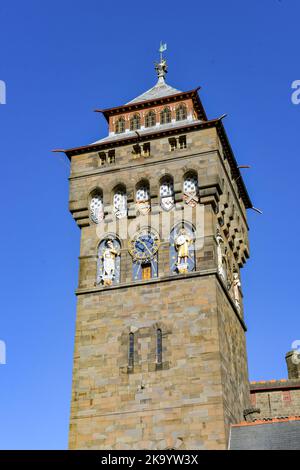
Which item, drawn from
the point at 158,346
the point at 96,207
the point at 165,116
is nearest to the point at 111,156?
the point at 96,207

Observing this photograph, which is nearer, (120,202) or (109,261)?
(109,261)

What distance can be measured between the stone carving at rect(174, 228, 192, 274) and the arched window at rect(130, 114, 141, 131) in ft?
21.6

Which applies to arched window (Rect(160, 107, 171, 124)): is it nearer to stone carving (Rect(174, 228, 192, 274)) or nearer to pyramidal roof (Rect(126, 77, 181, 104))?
pyramidal roof (Rect(126, 77, 181, 104))

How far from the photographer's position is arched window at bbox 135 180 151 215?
107 ft

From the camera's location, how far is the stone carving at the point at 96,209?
3319 cm

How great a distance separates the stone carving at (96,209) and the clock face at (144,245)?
6.61 ft

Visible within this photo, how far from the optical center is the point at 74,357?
99.0ft

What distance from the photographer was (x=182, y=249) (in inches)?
1223

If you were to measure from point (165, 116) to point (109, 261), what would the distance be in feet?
25.3

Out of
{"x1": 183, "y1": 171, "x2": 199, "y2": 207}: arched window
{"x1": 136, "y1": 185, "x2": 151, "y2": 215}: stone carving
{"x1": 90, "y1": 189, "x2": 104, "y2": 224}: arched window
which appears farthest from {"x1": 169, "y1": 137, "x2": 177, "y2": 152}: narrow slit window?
{"x1": 90, "y1": 189, "x2": 104, "y2": 224}: arched window

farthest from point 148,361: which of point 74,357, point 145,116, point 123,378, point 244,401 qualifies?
point 145,116

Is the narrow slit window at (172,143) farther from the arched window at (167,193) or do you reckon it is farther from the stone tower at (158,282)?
the arched window at (167,193)

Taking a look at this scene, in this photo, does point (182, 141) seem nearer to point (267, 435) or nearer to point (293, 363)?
point (293, 363)
